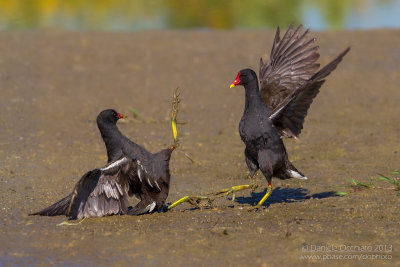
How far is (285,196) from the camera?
7.85m

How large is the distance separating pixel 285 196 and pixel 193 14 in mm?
12383

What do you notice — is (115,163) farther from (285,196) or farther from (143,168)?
(285,196)

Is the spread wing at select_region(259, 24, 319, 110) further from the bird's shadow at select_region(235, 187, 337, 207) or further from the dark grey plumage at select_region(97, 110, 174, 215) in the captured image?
the dark grey plumage at select_region(97, 110, 174, 215)

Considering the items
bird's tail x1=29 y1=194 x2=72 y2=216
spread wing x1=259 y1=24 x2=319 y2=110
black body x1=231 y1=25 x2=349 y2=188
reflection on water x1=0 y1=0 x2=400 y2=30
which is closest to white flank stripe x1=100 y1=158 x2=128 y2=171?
bird's tail x1=29 y1=194 x2=72 y2=216

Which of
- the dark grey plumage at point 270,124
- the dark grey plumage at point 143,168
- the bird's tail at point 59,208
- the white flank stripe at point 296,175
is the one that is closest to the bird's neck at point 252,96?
the dark grey plumage at point 270,124

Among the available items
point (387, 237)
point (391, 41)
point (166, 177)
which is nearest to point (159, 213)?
point (166, 177)

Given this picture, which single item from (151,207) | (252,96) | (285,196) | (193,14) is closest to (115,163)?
(151,207)

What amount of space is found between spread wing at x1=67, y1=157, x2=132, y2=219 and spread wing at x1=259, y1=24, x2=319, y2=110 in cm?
184

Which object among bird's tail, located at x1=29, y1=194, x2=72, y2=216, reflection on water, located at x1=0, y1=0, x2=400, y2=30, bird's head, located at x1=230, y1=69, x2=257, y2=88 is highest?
reflection on water, located at x1=0, y1=0, x2=400, y2=30

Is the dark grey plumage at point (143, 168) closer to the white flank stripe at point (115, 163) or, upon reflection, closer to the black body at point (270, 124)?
the white flank stripe at point (115, 163)

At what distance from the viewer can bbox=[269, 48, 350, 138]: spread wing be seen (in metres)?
6.81

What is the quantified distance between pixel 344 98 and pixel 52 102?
469 centimetres

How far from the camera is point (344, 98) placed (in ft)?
40.3

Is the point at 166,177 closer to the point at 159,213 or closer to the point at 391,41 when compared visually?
the point at 159,213
